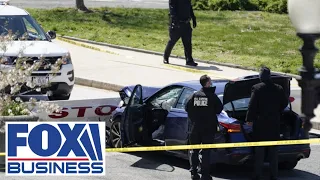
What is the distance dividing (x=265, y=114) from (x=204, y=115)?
2.76ft

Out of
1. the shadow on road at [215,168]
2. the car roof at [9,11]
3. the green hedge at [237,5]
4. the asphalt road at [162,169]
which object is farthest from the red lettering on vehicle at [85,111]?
the green hedge at [237,5]

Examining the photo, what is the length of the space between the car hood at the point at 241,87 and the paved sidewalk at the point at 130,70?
6.05 m

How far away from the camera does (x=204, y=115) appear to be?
11.0 metres

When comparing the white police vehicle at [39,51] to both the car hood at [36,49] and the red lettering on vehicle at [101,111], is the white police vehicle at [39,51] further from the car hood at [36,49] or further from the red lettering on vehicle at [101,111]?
the red lettering on vehicle at [101,111]

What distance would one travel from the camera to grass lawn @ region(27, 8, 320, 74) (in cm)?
2182

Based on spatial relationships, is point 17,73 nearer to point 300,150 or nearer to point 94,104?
point 94,104

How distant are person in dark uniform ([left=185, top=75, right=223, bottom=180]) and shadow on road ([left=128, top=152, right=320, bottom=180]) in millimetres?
770

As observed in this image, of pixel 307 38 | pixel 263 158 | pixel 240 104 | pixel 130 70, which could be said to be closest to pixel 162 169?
pixel 240 104

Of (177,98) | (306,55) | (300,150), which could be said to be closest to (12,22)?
(177,98)

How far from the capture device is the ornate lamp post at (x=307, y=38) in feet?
16.7

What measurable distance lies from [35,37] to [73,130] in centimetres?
587

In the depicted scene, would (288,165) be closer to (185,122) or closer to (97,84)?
(185,122)

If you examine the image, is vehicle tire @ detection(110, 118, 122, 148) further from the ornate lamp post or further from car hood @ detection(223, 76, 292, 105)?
the ornate lamp post

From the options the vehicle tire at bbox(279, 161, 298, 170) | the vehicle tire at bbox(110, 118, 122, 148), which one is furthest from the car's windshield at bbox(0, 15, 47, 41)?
the vehicle tire at bbox(279, 161, 298, 170)
